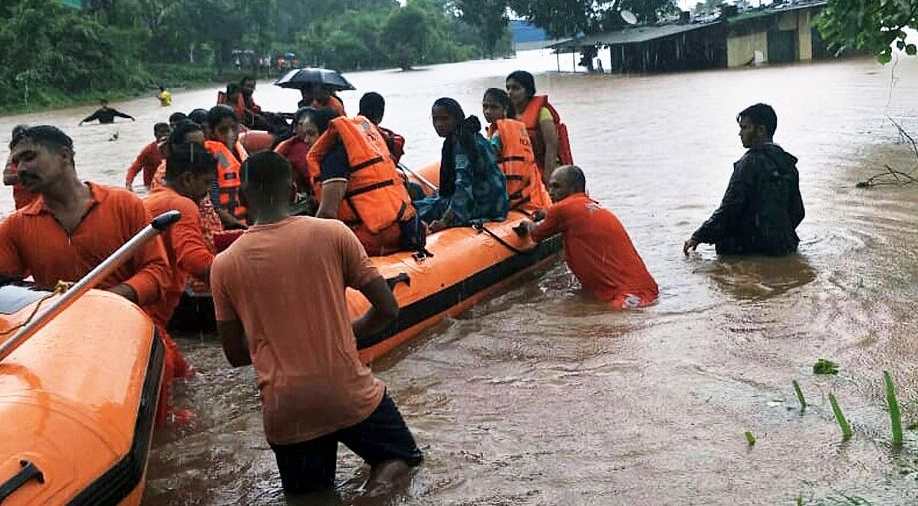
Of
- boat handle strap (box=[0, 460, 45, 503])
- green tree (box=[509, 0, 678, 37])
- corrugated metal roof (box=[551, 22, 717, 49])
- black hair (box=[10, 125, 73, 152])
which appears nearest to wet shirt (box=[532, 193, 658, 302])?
black hair (box=[10, 125, 73, 152])

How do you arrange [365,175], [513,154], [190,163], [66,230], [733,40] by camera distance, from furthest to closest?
[733,40]
[513,154]
[365,175]
[190,163]
[66,230]

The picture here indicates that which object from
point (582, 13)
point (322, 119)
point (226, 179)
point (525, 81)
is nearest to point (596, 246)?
point (322, 119)

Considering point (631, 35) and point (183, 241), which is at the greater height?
point (631, 35)

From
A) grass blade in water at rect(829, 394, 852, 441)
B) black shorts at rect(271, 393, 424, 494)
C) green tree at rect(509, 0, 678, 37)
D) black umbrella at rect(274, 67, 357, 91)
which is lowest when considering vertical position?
grass blade in water at rect(829, 394, 852, 441)

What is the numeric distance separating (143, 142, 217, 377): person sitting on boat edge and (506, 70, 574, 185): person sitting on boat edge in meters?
3.36

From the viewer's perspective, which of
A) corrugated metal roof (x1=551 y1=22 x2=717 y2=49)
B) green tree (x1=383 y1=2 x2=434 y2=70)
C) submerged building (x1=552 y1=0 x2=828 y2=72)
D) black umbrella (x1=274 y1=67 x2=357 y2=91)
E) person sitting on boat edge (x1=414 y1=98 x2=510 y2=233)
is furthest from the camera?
green tree (x1=383 y1=2 x2=434 y2=70)

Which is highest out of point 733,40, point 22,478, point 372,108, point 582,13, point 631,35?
point 582,13

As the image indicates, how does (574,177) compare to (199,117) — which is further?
(199,117)

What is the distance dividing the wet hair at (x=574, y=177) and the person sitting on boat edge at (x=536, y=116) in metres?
1.39

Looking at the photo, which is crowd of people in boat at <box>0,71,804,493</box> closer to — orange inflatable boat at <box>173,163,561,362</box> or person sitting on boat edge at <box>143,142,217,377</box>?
person sitting on boat edge at <box>143,142,217,377</box>

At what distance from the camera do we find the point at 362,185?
5270 mm

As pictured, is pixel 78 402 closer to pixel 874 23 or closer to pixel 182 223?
pixel 182 223

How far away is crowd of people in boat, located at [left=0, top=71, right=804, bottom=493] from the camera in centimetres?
292

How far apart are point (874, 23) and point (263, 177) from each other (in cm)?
868
